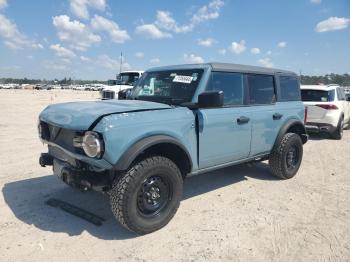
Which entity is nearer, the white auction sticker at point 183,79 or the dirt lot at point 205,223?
the dirt lot at point 205,223

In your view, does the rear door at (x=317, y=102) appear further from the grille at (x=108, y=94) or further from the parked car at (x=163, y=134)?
the grille at (x=108, y=94)

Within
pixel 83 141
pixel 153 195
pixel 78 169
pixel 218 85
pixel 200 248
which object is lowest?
pixel 200 248

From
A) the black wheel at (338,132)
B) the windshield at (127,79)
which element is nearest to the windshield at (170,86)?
the black wheel at (338,132)

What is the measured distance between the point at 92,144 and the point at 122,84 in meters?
15.7

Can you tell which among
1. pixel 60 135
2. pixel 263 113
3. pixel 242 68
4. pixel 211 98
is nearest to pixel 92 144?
pixel 60 135

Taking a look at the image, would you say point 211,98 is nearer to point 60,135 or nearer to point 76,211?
point 60,135

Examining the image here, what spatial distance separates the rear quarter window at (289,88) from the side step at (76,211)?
3.75 meters

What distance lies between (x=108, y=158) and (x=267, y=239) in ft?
6.52

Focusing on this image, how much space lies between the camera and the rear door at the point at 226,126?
432 cm

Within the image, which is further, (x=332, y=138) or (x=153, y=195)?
(x=332, y=138)

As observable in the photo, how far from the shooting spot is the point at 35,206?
4.43m

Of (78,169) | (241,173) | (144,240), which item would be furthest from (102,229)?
(241,173)

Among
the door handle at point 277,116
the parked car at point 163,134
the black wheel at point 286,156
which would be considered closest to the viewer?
the parked car at point 163,134

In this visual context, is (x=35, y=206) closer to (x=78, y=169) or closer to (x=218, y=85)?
(x=78, y=169)
